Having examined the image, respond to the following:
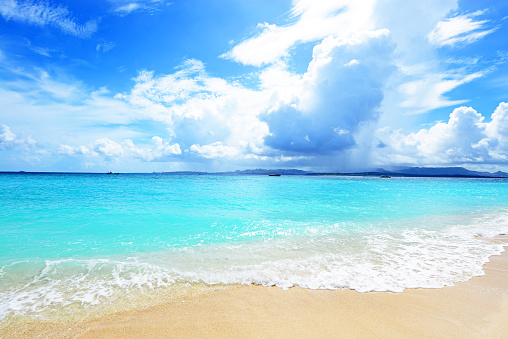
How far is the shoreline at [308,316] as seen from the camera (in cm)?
471

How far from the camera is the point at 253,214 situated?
724 inches

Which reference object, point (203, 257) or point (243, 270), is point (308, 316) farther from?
point (203, 257)

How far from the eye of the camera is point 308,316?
525 centimetres

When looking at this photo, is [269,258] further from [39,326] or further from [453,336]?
[39,326]

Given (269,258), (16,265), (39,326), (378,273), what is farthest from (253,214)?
(39,326)

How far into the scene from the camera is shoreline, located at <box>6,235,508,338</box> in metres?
4.71

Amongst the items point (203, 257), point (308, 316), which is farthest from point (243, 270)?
point (308, 316)

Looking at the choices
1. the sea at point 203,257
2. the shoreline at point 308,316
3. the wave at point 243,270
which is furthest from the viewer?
the sea at point 203,257

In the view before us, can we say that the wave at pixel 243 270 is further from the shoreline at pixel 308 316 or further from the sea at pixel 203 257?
the shoreline at pixel 308 316

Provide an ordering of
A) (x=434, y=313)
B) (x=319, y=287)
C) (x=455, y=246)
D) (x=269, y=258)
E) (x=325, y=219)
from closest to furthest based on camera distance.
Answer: (x=434, y=313) < (x=319, y=287) < (x=269, y=258) < (x=455, y=246) < (x=325, y=219)

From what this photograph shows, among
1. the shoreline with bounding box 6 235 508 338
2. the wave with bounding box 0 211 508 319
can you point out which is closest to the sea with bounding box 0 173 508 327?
the wave with bounding box 0 211 508 319

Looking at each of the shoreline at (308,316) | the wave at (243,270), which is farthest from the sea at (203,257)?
the shoreline at (308,316)

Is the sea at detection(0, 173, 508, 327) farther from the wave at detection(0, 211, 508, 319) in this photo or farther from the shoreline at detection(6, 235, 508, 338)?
the shoreline at detection(6, 235, 508, 338)

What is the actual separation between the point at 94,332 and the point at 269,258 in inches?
219
